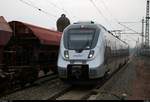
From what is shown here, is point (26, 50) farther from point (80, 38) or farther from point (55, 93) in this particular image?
point (55, 93)

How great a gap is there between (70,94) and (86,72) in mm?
1247

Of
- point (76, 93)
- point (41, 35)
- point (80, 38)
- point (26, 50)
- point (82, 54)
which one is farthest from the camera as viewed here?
point (41, 35)

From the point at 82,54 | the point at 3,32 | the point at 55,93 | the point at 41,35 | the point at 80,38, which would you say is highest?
the point at 3,32

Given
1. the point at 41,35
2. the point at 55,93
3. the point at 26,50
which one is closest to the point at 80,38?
the point at 55,93

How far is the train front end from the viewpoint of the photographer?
16.4 meters

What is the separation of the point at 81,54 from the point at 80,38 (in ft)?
3.22

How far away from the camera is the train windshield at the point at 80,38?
1698cm

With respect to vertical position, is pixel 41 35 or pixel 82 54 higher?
pixel 41 35

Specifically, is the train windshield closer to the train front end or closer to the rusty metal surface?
the train front end

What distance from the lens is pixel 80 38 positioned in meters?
17.3

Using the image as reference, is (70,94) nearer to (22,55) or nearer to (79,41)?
(79,41)

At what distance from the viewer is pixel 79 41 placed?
1717 centimetres

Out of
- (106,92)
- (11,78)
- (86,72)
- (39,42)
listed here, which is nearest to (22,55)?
(39,42)

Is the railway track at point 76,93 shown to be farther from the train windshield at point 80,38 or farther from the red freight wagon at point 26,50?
the red freight wagon at point 26,50
